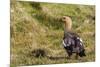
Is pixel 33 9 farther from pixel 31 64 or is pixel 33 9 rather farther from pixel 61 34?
pixel 31 64

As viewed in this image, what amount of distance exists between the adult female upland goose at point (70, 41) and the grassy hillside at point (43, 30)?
0.05m

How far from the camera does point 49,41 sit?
7.45 ft

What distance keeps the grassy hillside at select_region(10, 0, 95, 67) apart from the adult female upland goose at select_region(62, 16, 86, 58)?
51 millimetres

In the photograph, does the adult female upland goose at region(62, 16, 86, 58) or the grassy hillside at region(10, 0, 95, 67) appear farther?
the adult female upland goose at region(62, 16, 86, 58)

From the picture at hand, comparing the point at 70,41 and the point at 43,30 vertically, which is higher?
the point at 43,30

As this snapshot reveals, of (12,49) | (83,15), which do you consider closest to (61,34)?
(83,15)

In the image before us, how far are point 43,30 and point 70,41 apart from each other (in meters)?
0.36

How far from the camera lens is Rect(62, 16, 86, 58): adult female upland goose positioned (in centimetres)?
234

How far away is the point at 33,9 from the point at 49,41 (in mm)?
400

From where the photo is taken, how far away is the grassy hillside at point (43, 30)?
2.14 metres

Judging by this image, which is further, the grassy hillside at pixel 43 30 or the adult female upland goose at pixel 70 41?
the adult female upland goose at pixel 70 41

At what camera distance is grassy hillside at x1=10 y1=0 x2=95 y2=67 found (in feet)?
7.03

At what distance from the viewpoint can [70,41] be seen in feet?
7.76

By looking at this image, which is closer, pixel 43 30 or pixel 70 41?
pixel 43 30
